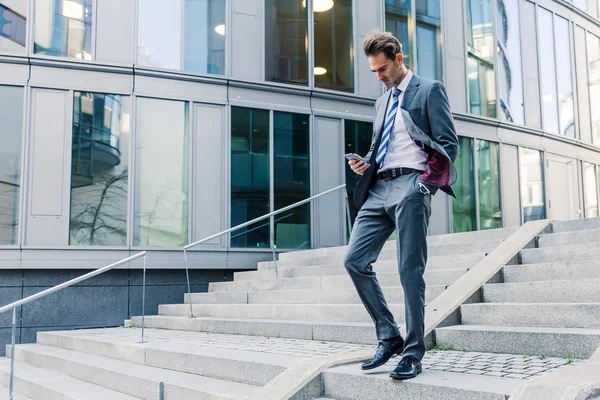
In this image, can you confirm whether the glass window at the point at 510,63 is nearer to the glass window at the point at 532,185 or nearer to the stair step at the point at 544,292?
the glass window at the point at 532,185

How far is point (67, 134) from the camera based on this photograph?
1165cm

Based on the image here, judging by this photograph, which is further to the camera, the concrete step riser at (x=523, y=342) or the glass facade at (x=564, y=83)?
the glass facade at (x=564, y=83)

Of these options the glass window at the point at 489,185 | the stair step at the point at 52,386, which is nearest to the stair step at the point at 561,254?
the stair step at the point at 52,386

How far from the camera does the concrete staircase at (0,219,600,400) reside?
434 centimetres

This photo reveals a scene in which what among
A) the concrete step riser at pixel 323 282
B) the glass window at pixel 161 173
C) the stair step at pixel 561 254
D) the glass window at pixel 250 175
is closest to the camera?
the stair step at pixel 561 254

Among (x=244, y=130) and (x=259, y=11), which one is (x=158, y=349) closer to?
(x=244, y=130)

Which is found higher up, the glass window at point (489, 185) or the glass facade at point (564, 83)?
the glass facade at point (564, 83)

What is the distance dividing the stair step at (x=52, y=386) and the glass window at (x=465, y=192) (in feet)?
34.1

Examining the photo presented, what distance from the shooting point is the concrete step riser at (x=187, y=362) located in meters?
5.07

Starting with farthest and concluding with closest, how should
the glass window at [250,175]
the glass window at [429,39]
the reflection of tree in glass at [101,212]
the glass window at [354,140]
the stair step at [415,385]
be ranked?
the glass window at [429,39], the glass window at [354,140], the glass window at [250,175], the reflection of tree in glass at [101,212], the stair step at [415,385]

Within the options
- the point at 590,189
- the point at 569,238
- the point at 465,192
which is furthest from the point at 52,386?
the point at 590,189

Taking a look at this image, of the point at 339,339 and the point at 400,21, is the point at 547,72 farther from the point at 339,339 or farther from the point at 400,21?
the point at 339,339

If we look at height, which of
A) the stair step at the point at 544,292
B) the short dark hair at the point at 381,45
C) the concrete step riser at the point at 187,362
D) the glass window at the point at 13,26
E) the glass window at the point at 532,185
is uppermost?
the glass window at the point at 13,26

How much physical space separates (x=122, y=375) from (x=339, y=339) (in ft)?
6.70
